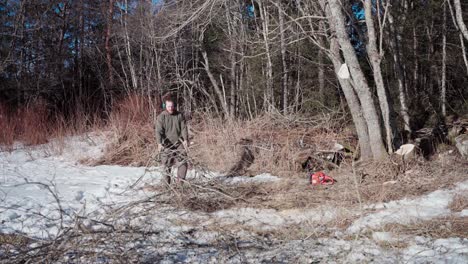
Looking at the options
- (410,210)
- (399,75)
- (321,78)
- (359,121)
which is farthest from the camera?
(321,78)

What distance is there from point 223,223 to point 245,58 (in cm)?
936

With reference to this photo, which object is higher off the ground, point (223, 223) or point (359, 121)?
point (359, 121)

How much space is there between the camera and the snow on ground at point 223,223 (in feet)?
9.86

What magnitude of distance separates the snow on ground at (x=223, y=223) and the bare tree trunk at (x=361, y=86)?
1.49 meters

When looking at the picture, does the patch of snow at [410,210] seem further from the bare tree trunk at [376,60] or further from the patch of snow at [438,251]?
the bare tree trunk at [376,60]

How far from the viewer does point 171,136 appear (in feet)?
17.6

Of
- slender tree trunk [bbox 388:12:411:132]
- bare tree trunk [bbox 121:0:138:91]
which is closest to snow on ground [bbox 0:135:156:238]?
bare tree trunk [bbox 121:0:138:91]

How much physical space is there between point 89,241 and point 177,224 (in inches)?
45.1

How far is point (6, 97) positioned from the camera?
1506 cm

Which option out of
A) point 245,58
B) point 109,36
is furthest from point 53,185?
point 109,36

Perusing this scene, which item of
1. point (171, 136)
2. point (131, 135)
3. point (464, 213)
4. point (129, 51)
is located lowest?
point (464, 213)

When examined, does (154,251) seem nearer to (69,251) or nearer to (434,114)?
(69,251)

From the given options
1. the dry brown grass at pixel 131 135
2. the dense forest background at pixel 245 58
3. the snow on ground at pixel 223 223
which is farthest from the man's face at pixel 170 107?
the dry brown grass at pixel 131 135

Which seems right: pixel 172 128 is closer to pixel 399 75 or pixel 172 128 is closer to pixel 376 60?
pixel 376 60
